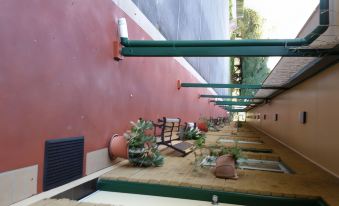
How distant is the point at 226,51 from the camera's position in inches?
183

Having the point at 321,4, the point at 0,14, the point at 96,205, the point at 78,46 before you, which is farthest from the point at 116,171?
the point at 321,4

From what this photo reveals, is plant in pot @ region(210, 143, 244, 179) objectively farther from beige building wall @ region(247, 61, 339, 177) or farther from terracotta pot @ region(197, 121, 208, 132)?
terracotta pot @ region(197, 121, 208, 132)

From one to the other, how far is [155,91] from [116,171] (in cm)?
320

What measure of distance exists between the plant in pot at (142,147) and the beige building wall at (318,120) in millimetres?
2544

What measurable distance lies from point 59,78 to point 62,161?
2.81 ft

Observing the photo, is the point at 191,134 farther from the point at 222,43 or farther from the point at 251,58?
the point at 251,58

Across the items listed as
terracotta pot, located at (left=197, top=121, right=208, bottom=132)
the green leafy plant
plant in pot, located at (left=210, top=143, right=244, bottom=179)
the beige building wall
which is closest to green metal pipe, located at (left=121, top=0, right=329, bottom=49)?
the beige building wall

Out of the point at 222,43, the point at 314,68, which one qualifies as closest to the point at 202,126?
the point at 314,68

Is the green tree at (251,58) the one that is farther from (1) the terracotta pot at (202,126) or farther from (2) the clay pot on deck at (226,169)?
(2) the clay pot on deck at (226,169)

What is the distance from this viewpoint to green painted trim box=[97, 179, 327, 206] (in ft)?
11.6

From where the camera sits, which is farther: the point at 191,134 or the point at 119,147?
the point at 191,134

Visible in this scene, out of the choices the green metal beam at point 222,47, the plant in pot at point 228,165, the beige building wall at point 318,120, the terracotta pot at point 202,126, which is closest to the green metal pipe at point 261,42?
the green metal beam at point 222,47

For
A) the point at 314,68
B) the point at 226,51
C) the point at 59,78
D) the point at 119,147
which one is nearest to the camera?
the point at 59,78

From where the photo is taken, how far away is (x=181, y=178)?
414cm
